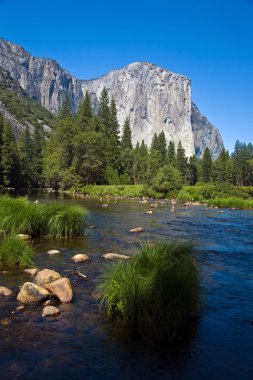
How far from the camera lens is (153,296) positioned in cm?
689

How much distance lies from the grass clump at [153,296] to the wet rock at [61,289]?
2.20 ft

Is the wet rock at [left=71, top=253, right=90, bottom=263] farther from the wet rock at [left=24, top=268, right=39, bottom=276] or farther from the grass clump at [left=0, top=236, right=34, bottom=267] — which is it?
the wet rock at [left=24, top=268, right=39, bottom=276]

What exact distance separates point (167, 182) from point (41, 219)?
43882 mm

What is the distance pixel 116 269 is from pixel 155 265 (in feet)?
3.12

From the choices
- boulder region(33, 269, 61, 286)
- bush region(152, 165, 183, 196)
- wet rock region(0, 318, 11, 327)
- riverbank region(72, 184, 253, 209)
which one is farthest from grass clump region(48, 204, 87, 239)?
bush region(152, 165, 183, 196)

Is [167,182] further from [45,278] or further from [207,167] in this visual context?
[207,167]

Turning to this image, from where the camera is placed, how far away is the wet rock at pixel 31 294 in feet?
25.9

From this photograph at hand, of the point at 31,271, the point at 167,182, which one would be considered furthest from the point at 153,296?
the point at 167,182

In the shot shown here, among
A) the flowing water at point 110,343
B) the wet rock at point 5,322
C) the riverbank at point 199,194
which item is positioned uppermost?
the riverbank at point 199,194

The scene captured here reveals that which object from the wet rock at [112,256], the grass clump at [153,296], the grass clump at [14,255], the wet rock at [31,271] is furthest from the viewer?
the wet rock at [112,256]

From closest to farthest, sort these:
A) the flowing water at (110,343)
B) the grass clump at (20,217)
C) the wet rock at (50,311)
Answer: the flowing water at (110,343) → the wet rock at (50,311) → the grass clump at (20,217)

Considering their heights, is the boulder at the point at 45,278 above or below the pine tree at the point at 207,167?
below

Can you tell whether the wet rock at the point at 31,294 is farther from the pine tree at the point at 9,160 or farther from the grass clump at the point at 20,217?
the pine tree at the point at 9,160

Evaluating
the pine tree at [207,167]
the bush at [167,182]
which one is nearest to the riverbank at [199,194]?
the bush at [167,182]
